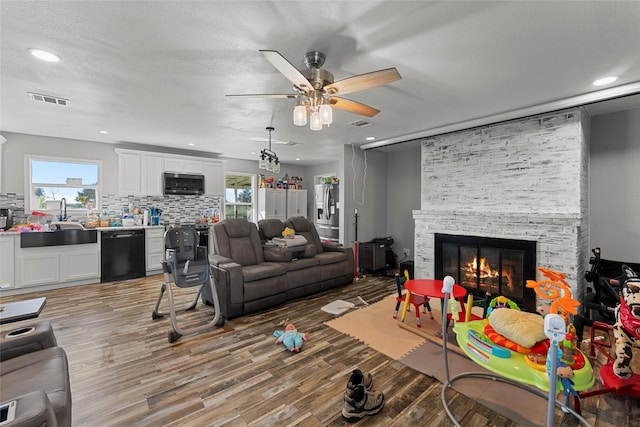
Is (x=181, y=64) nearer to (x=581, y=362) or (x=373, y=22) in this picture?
(x=373, y=22)

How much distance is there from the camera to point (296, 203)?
781 centimetres

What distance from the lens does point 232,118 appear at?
3.72 meters

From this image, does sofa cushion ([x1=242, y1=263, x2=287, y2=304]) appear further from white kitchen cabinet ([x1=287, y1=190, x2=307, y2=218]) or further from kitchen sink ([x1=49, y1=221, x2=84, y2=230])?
white kitchen cabinet ([x1=287, y1=190, x2=307, y2=218])

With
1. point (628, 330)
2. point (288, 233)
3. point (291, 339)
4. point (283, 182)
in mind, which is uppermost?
point (283, 182)

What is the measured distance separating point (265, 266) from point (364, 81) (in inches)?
103

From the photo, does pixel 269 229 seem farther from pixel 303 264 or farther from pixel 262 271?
pixel 262 271

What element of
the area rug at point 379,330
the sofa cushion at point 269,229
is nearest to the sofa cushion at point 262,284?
the sofa cushion at point 269,229

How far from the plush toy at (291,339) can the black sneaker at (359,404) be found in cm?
83

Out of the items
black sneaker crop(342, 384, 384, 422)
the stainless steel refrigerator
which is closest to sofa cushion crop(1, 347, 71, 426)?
black sneaker crop(342, 384, 384, 422)

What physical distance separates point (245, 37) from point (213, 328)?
2.82 meters

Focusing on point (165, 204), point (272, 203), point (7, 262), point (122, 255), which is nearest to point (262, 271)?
point (122, 255)

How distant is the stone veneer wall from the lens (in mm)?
3215

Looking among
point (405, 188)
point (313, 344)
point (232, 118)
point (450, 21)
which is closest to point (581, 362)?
point (313, 344)

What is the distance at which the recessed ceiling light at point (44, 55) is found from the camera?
2.08 metres
